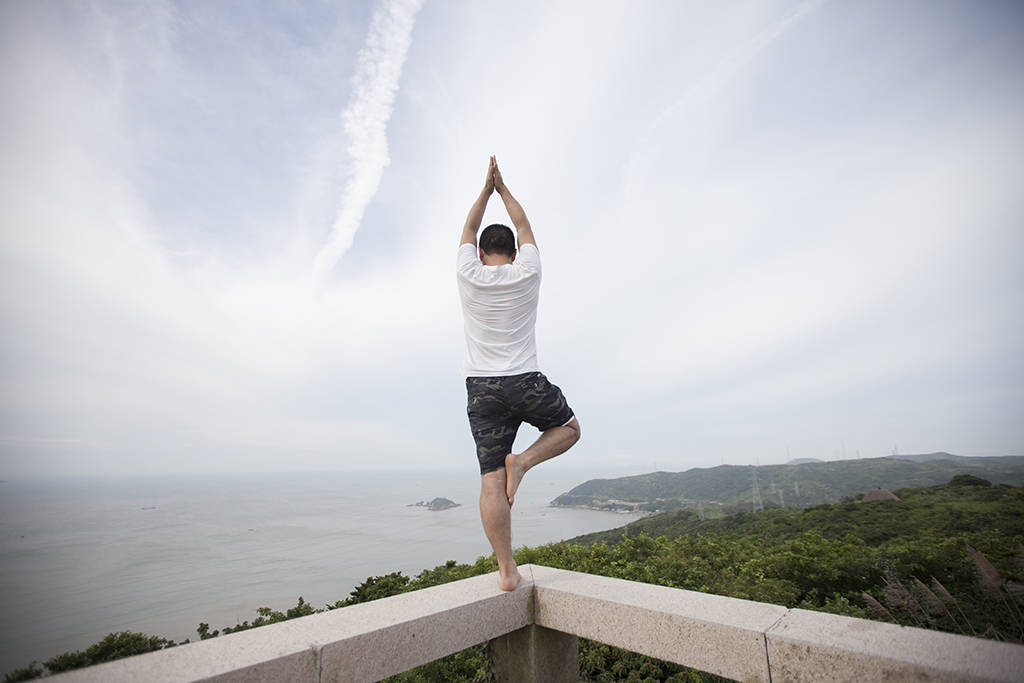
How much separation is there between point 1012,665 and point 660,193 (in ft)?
39.6

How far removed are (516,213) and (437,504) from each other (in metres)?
12.1

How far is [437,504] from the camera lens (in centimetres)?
1331

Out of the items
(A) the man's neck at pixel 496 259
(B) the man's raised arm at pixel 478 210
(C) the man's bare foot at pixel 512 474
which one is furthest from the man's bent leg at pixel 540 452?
(B) the man's raised arm at pixel 478 210

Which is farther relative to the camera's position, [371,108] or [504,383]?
[371,108]

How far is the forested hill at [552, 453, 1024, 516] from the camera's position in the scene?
34094 mm

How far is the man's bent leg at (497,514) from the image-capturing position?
222 cm

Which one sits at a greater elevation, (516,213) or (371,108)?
(371,108)

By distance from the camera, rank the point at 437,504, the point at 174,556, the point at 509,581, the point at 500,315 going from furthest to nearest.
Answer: the point at 437,504
the point at 174,556
the point at 500,315
the point at 509,581

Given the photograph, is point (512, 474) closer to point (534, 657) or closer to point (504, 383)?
point (504, 383)

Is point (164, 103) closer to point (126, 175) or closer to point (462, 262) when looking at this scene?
point (126, 175)

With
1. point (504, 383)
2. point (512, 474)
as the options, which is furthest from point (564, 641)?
point (504, 383)

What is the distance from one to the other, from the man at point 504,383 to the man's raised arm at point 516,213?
0.02 meters

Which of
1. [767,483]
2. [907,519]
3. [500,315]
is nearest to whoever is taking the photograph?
[500,315]

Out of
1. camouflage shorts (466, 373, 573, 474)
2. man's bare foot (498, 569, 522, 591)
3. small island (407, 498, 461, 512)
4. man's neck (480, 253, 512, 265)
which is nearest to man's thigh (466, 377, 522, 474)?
camouflage shorts (466, 373, 573, 474)
